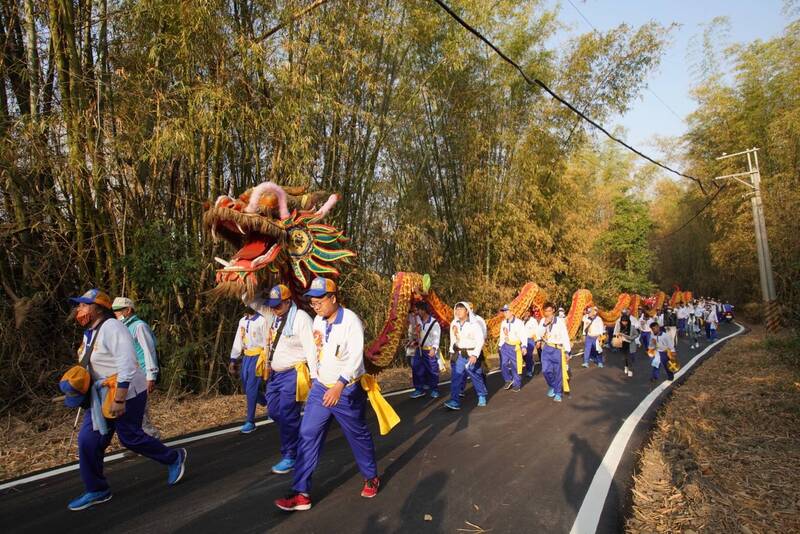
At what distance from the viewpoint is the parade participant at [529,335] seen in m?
8.44

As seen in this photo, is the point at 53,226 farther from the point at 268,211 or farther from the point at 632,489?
the point at 632,489

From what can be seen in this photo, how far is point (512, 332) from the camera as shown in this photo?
7.59 m

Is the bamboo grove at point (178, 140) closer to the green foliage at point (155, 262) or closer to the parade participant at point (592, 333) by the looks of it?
the green foliage at point (155, 262)

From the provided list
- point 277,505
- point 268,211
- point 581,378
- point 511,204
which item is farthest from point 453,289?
point 277,505

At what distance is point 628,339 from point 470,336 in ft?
15.1

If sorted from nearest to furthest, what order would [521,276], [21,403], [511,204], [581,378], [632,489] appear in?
[632,489] < [21,403] < [581,378] < [511,204] < [521,276]

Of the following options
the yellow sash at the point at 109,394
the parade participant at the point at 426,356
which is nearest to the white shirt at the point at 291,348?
the yellow sash at the point at 109,394

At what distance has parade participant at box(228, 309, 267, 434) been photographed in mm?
5059

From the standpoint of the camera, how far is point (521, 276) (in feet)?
41.4

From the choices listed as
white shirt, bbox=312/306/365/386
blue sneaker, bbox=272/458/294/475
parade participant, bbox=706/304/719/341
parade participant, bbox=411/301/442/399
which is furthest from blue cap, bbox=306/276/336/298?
parade participant, bbox=706/304/719/341

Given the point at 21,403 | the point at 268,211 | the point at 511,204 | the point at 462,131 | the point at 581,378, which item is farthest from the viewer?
the point at 511,204

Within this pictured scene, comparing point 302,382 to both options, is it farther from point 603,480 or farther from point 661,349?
point 661,349

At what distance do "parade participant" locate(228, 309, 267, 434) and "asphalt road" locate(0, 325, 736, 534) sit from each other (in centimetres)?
28

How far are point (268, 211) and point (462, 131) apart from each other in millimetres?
7317
